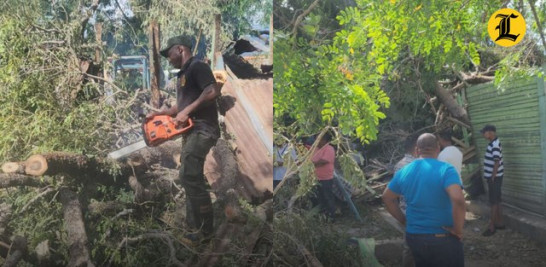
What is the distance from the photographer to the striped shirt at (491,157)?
→ 2.49 metres

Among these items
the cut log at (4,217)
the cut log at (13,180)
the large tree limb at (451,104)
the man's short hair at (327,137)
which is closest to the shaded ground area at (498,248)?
the large tree limb at (451,104)

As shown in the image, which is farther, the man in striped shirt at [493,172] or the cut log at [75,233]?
the cut log at [75,233]

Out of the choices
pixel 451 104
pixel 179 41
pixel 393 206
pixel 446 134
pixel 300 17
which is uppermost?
pixel 300 17

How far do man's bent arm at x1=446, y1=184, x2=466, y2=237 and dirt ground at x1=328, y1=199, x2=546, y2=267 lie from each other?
2.5 inches

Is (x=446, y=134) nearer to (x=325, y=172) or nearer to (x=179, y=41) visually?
(x=325, y=172)

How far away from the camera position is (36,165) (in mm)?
2641

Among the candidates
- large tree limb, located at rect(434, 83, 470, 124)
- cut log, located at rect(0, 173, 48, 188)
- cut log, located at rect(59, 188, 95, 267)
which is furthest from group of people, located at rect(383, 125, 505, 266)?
cut log, located at rect(0, 173, 48, 188)

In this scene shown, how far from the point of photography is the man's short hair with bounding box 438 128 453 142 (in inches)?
96.5

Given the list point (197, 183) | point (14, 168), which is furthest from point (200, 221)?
point (14, 168)

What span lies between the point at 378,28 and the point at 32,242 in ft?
6.46

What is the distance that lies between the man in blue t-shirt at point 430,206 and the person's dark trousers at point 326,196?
0.25m

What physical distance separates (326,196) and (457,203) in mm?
580

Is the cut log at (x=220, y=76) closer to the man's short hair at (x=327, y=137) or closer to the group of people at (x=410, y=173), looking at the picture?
the group of people at (x=410, y=173)

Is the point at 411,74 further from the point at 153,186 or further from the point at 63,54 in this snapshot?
the point at 63,54
